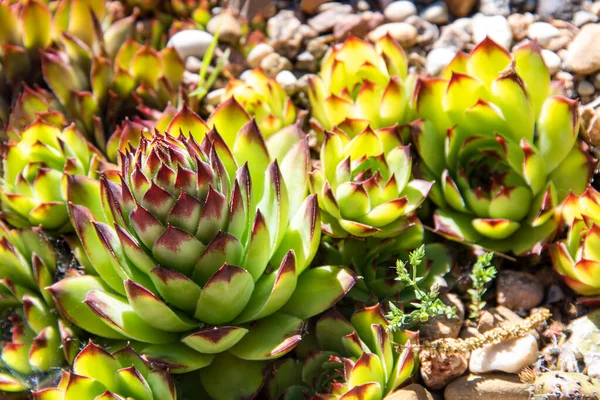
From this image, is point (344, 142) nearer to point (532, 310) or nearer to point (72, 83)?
point (532, 310)

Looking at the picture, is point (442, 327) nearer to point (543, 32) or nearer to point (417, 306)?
point (417, 306)

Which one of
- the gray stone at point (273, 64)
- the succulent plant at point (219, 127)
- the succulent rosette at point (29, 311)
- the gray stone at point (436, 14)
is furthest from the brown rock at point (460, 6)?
the succulent rosette at point (29, 311)

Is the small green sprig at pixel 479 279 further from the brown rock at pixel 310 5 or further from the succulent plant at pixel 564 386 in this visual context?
the brown rock at pixel 310 5

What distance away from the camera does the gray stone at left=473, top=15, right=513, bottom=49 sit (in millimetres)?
2531

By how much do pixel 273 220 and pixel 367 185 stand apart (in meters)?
0.31

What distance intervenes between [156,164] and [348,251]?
0.74 m

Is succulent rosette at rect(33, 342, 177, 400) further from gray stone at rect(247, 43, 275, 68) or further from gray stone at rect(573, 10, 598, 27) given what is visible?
gray stone at rect(573, 10, 598, 27)

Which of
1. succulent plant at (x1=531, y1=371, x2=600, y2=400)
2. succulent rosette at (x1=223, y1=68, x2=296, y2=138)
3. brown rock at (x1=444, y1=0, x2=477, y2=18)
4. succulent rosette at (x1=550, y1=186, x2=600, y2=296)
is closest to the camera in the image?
succulent plant at (x1=531, y1=371, x2=600, y2=400)

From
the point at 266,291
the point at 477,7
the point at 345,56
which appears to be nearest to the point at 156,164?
the point at 266,291

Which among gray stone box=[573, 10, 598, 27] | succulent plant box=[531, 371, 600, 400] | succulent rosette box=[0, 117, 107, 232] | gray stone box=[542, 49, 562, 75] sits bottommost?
succulent plant box=[531, 371, 600, 400]

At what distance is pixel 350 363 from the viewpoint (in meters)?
1.82

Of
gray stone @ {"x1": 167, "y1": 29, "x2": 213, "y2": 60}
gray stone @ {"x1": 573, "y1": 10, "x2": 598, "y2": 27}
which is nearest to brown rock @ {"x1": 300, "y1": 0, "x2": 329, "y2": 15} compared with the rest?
gray stone @ {"x1": 167, "y1": 29, "x2": 213, "y2": 60}

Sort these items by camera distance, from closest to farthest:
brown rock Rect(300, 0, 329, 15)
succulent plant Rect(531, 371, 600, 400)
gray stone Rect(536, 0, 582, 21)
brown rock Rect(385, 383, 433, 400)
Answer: succulent plant Rect(531, 371, 600, 400) < brown rock Rect(385, 383, 433, 400) < gray stone Rect(536, 0, 582, 21) < brown rock Rect(300, 0, 329, 15)

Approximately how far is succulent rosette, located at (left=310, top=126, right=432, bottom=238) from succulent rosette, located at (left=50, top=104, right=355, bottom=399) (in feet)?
0.31
